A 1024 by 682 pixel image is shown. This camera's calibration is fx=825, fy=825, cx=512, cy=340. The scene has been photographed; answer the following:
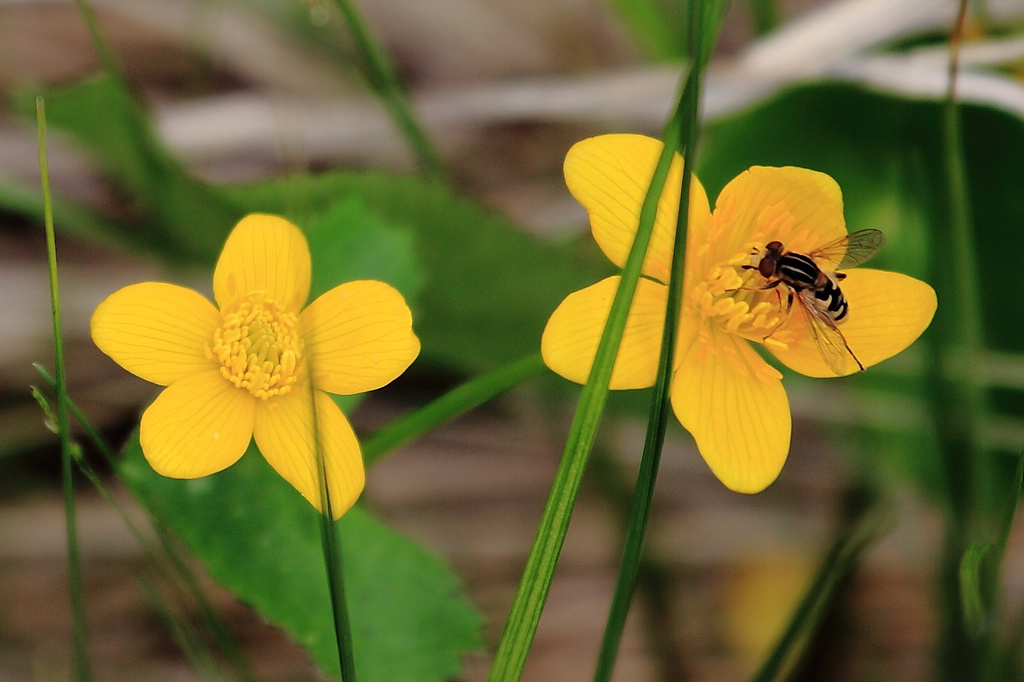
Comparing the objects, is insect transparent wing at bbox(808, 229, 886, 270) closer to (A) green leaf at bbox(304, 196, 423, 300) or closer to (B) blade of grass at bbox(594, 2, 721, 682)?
(B) blade of grass at bbox(594, 2, 721, 682)

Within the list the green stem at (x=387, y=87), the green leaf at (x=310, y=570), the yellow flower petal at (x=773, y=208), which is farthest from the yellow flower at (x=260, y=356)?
the green stem at (x=387, y=87)

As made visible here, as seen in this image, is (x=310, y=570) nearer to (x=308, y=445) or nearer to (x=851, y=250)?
(x=308, y=445)

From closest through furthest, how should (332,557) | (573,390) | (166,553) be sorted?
(332,557), (166,553), (573,390)

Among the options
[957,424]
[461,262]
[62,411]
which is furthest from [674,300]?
[957,424]

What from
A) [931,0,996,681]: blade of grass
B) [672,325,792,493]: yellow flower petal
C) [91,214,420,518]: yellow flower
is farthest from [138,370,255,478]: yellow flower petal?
[931,0,996,681]: blade of grass

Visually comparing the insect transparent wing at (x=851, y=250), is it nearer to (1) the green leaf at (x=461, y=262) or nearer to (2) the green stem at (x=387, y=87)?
(1) the green leaf at (x=461, y=262)

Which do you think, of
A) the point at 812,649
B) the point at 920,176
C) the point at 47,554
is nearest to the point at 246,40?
the point at 47,554
